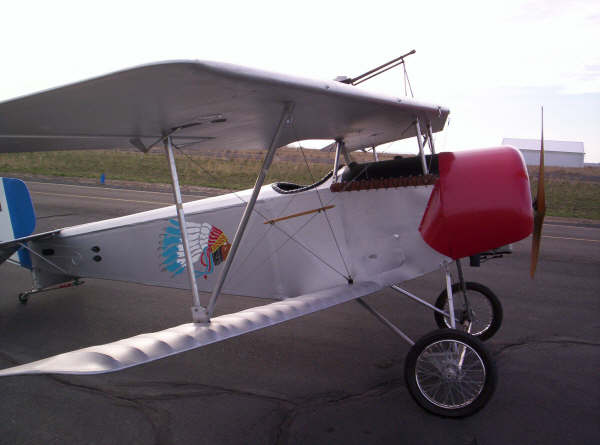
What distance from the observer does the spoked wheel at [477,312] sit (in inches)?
165

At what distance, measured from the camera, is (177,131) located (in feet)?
11.3

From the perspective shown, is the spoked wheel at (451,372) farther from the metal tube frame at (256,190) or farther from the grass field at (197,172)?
the grass field at (197,172)

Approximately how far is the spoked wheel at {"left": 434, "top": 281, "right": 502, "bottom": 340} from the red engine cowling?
949 millimetres

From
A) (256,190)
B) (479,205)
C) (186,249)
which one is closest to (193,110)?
(256,190)

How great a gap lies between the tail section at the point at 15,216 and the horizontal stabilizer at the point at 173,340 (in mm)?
3409

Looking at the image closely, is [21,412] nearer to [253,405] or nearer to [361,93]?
[253,405]

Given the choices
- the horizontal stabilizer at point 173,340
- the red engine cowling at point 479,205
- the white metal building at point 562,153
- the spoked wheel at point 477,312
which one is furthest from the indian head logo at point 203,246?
the white metal building at point 562,153

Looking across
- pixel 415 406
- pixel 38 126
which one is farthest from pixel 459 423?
pixel 38 126

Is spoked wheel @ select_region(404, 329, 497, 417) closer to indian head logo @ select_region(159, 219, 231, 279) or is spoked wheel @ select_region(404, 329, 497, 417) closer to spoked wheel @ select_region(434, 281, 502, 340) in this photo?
spoked wheel @ select_region(434, 281, 502, 340)

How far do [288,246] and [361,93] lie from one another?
1754 mm

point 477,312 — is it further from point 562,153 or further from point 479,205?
point 562,153

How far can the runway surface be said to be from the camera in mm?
3102

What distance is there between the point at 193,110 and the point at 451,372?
2675mm

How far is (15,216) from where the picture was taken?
5.30 metres
